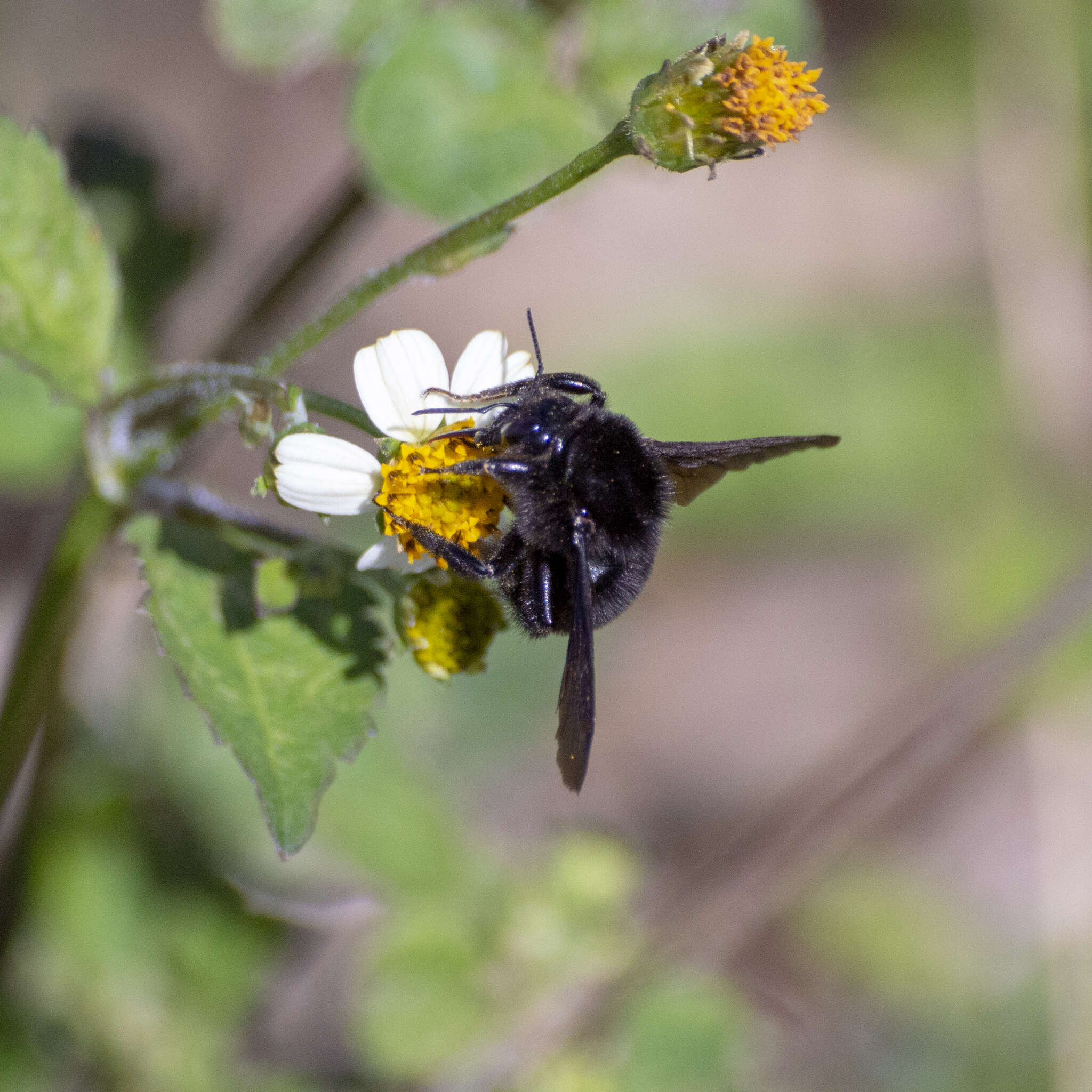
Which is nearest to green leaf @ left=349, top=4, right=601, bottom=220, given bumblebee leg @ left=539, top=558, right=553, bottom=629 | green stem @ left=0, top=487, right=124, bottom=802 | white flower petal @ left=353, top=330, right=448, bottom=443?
white flower petal @ left=353, top=330, right=448, bottom=443

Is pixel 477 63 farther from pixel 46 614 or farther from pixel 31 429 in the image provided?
pixel 46 614

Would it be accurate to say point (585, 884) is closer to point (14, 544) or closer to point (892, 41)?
point (14, 544)

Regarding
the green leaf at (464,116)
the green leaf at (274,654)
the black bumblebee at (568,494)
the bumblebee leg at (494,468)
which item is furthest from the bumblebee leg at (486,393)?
the green leaf at (464,116)

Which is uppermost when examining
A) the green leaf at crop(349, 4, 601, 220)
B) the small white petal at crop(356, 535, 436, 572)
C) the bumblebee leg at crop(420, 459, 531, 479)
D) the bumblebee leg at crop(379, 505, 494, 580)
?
Result: the green leaf at crop(349, 4, 601, 220)

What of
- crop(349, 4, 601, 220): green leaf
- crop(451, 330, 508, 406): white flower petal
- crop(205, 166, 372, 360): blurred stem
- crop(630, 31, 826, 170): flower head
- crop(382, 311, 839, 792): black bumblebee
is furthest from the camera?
crop(205, 166, 372, 360): blurred stem

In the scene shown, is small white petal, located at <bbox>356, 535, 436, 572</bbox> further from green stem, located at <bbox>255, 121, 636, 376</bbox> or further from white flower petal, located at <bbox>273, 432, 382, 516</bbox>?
green stem, located at <bbox>255, 121, 636, 376</bbox>

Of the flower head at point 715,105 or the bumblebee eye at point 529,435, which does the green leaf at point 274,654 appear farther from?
the flower head at point 715,105
